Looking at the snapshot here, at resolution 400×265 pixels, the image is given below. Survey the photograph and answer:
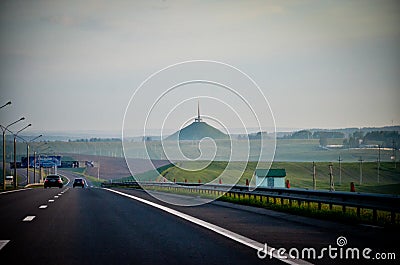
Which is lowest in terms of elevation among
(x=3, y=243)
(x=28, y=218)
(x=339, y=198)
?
(x=28, y=218)

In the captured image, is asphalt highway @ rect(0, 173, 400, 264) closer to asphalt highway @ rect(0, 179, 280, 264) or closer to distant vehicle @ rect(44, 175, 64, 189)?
asphalt highway @ rect(0, 179, 280, 264)

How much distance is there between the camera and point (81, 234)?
46.5 feet

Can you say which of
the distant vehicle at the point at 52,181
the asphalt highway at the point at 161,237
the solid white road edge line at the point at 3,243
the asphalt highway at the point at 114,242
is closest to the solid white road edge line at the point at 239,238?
the asphalt highway at the point at 161,237

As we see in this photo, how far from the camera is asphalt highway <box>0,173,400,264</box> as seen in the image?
10.6m

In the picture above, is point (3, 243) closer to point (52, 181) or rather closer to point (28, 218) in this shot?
point (28, 218)

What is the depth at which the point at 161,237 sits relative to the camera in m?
13.5

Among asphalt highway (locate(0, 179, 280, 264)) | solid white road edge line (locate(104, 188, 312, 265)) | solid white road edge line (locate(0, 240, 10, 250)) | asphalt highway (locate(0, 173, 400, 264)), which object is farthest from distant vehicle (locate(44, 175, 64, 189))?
solid white road edge line (locate(0, 240, 10, 250))

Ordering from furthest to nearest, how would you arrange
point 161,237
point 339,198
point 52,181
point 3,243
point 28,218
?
point 52,181 → point 339,198 → point 28,218 → point 161,237 → point 3,243

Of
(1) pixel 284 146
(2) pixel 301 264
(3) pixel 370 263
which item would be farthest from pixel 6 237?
(1) pixel 284 146

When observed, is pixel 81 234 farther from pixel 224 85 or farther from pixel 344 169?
pixel 344 169

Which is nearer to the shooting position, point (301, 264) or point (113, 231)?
point (301, 264)

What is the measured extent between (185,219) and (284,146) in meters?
74.9

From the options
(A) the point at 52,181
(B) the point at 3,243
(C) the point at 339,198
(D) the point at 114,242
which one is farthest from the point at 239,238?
(A) the point at 52,181

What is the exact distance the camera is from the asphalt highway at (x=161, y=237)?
10.6 meters
